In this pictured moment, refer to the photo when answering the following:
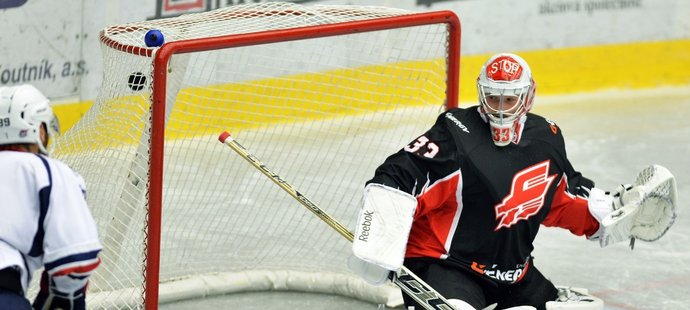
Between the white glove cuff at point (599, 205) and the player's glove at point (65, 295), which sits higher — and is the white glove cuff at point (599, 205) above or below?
below

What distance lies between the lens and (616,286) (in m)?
4.27

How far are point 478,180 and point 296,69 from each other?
1.64 metres

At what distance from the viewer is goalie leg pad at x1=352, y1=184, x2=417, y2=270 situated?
2.96 m

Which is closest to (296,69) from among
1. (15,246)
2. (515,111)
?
(515,111)

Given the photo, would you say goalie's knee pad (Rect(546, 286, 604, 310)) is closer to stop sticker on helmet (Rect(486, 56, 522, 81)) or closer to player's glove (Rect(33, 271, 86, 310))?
stop sticker on helmet (Rect(486, 56, 522, 81))

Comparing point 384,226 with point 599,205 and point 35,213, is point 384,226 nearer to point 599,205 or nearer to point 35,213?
point 599,205

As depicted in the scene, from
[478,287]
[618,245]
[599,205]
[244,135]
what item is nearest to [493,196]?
[478,287]

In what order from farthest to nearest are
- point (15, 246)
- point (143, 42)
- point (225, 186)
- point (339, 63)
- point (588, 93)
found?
point (588, 93)
point (339, 63)
point (225, 186)
point (143, 42)
point (15, 246)

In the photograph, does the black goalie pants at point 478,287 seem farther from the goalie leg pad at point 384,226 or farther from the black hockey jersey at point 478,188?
the goalie leg pad at point 384,226

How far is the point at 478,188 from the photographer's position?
3211mm

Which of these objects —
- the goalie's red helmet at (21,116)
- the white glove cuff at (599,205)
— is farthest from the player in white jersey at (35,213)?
the white glove cuff at (599,205)

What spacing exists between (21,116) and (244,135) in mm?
1814

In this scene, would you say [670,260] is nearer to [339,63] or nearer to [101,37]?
[339,63]

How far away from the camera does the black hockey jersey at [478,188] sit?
10.4 ft
